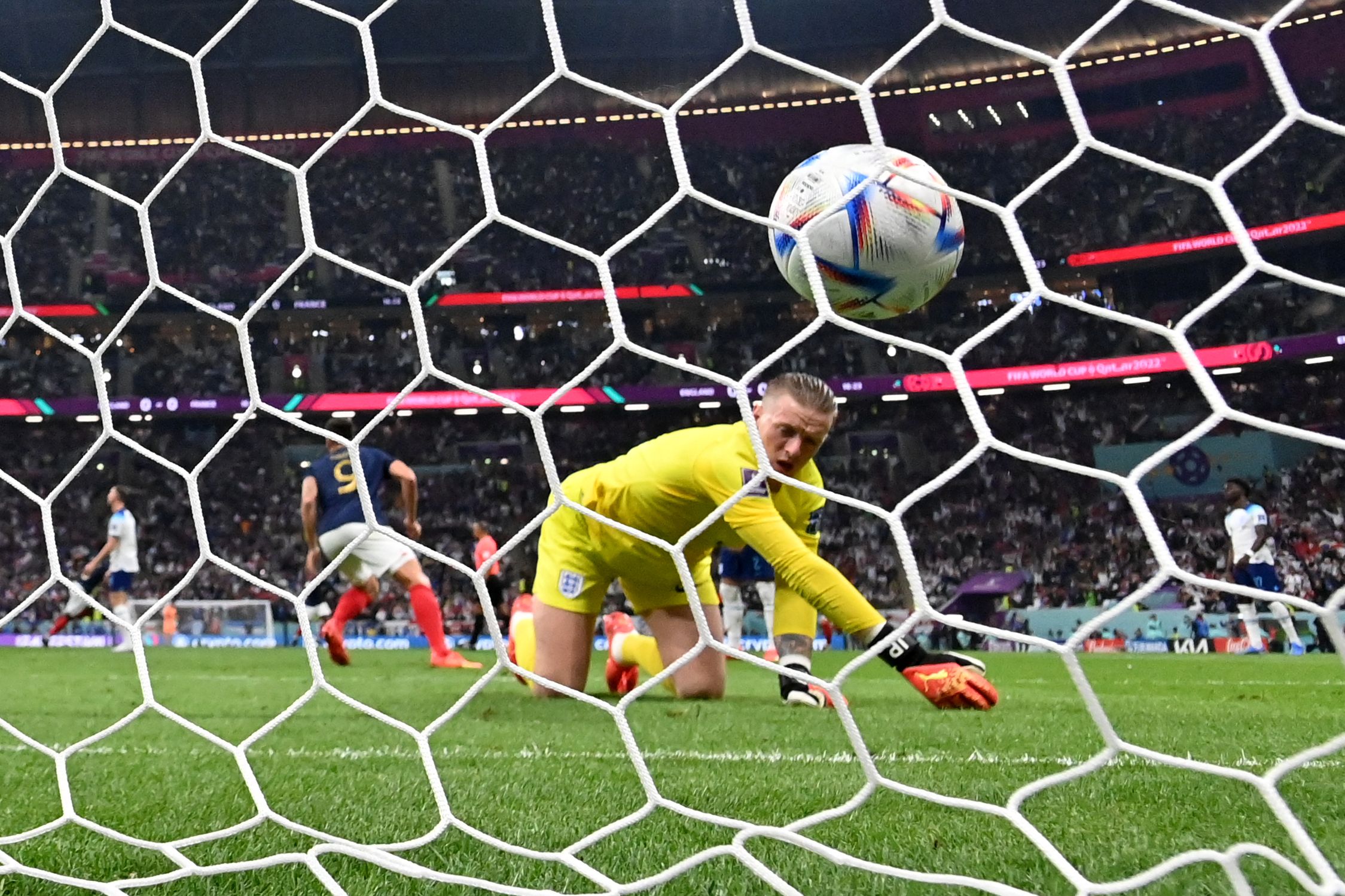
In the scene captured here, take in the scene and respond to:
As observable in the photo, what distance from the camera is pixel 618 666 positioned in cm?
420

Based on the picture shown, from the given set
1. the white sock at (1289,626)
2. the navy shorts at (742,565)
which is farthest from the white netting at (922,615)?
the white sock at (1289,626)

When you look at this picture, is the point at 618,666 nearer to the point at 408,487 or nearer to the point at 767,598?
the point at 408,487

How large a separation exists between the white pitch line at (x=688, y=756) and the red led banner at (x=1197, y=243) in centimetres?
1495

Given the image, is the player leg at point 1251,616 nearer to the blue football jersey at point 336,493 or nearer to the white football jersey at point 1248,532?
the white football jersey at point 1248,532

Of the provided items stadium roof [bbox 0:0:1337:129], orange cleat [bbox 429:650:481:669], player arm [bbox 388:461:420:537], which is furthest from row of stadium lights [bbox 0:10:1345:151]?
player arm [bbox 388:461:420:537]

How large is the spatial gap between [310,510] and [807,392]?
3930mm

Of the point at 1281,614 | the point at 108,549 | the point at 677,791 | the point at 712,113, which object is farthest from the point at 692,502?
the point at 712,113

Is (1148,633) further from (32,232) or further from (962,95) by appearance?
(32,232)

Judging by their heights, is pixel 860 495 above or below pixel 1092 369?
below

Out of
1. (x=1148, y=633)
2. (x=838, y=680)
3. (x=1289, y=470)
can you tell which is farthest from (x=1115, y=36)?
(x=838, y=680)

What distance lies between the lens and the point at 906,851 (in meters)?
1.44

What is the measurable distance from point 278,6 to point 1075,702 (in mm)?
18050

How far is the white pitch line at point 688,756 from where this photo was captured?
2.31 m

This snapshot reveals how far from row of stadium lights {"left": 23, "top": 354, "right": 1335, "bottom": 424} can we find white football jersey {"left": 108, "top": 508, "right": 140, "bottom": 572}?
25.5 ft
